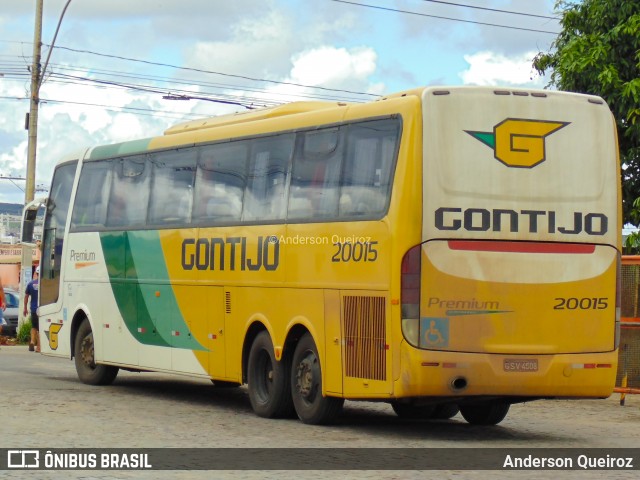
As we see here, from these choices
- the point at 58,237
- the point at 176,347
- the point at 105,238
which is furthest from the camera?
the point at 58,237

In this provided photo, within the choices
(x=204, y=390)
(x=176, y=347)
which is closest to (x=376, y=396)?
(x=176, y=347)

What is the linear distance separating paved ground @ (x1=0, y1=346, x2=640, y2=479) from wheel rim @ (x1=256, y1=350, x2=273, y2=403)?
11.8 inches

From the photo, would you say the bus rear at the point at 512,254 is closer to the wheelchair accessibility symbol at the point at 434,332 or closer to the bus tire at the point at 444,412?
the wheelchair accessibility symbol at the point at 434,332

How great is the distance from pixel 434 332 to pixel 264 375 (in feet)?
11.0

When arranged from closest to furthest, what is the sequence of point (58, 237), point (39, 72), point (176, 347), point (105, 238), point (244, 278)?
point (244, 278) < point (176, 347) < point (105, 238) < point (58, 237) < point (39, 72)

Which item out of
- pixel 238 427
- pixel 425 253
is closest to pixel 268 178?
pixel 238 427

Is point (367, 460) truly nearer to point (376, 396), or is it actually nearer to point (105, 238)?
point (376, 396)

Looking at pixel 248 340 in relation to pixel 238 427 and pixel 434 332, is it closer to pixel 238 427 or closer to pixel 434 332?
pixel 238 427

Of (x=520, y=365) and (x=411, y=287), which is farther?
(x=520, y=365)

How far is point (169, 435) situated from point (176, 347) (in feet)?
15.7

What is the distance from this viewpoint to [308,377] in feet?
50.8

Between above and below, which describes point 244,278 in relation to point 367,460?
above

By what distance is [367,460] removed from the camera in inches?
479

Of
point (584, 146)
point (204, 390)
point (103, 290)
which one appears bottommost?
point (204, 390)
